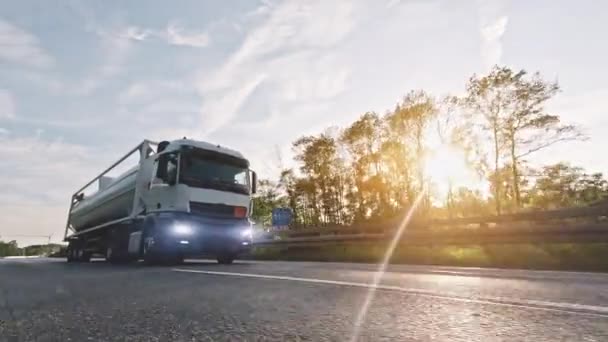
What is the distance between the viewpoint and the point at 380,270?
22.0ft

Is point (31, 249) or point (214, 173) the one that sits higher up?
point (214, 173)

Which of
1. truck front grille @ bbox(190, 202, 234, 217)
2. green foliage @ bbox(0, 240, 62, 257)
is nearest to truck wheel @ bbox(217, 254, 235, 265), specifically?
truck front grille @ bbox(190, 202, 234, 217)

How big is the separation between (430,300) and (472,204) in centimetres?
2449

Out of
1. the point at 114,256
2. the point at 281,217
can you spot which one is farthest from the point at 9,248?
the point at 114,256

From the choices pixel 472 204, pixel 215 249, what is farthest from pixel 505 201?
pixel 215 249

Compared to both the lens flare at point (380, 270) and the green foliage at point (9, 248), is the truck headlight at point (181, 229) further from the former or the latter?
the green foliage at point (9, 248)

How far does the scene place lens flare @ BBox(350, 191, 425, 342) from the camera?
224cm

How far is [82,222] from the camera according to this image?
58.7ft

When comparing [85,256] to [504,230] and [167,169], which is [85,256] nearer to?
[167,169]

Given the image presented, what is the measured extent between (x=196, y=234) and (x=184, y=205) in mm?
775

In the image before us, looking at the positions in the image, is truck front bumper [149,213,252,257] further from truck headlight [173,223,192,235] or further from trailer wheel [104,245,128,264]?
trailer wheel [104,245,128,264]

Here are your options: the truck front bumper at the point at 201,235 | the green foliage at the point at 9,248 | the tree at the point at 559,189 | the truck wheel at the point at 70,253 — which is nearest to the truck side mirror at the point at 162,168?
the truck front bumper at the point at 201,235

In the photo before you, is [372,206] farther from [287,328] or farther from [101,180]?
[287,328]

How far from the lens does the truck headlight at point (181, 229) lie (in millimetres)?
10086
